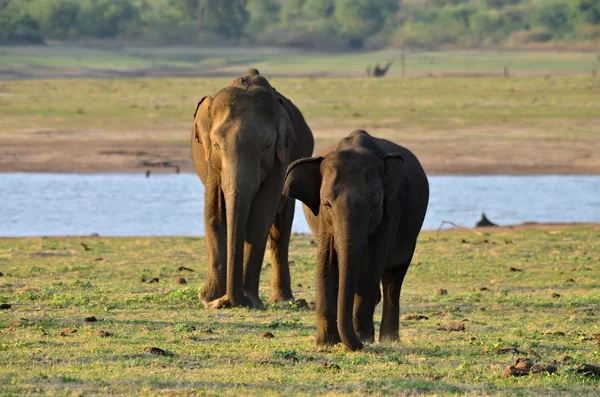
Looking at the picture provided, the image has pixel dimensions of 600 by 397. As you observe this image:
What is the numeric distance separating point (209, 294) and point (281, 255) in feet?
5.17

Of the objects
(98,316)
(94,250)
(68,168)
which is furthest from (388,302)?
(68,168)

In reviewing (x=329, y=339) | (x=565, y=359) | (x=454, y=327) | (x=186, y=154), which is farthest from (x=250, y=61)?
(x=565, y=359)

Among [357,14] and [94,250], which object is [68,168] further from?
[357,14]

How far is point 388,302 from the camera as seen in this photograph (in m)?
11.8

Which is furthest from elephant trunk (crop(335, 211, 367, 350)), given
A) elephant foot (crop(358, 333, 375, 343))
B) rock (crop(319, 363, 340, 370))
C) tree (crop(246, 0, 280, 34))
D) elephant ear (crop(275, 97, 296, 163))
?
tree (crop(246, 0, 280, 34))

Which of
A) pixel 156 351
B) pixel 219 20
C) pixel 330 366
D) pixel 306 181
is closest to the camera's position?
pixel 330 366

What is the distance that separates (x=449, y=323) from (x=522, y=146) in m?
24.7

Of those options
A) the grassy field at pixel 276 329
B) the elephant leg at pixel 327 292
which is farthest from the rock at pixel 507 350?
the elephant leg at pixel 327 292

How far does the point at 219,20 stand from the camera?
9069cm

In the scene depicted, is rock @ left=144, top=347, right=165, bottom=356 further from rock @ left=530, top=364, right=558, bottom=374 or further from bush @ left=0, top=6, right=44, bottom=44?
bush @ left=0, top=6, right=44, bottom=44

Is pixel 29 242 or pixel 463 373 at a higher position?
pixel 463 373

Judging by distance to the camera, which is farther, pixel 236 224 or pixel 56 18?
pixel 56 18

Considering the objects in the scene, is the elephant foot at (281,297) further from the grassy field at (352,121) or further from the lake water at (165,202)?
the grassy field at (352,121)

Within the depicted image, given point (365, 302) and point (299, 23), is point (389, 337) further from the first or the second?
point (299, 23)
